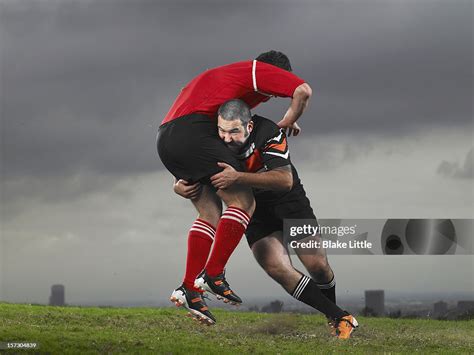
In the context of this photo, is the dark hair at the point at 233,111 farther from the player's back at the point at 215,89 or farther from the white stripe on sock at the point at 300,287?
the white stripe on sock at the point at 300,287

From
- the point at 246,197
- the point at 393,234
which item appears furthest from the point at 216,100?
the point at 393,234

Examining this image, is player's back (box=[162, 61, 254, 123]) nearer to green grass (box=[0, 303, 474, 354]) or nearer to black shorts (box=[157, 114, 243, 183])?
black shorts (box=[157, 114, 243, 183])

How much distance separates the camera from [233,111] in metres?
9.38

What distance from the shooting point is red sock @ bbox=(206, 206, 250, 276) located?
9.75 m

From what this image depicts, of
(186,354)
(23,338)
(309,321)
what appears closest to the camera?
(186,354)

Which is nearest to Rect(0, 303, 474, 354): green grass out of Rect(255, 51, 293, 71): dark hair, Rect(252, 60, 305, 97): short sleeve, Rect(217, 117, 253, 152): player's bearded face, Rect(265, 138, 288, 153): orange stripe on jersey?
Rect(265, 138, 288, 153): orange stripe on jersey

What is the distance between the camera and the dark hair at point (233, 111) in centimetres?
936

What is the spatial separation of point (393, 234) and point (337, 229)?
3.94 feet

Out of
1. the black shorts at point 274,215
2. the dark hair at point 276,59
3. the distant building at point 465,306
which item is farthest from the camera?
the distant building at point 465,306

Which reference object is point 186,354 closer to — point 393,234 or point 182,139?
point 182,139

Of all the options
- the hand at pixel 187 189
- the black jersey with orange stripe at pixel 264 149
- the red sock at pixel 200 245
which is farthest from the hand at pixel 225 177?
the red sock at pixel 200 245

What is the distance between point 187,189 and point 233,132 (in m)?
1.09

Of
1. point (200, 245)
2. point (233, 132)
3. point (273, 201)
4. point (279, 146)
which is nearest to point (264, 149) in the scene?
point (279, 146)

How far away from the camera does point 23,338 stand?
38.1 feet
